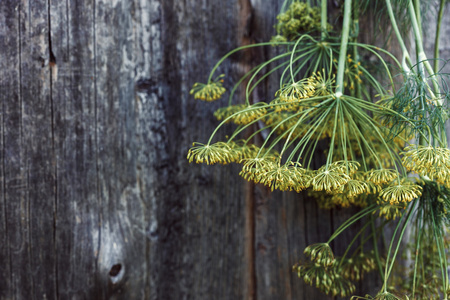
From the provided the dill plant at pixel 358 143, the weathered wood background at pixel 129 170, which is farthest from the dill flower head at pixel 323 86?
the weathered wood background at pixel 129 170

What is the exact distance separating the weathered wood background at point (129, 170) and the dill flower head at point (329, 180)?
0.53 m

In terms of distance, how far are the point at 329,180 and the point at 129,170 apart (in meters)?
0.64

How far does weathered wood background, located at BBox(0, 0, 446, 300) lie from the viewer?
1.14 metres

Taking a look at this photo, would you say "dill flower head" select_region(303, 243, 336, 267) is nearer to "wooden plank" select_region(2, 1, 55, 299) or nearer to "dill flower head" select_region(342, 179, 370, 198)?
"dill flower head" select_region(342, 179, 370, 198)

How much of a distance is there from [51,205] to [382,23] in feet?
3.91

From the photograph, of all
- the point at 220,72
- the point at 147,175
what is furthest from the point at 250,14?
the point at 147,175

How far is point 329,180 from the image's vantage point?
849 mm

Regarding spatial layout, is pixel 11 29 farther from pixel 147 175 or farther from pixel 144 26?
pixel 147 175

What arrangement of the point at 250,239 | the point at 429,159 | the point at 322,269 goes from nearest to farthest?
the point at 429,159 < the point at 322,269 < the point at 250,239

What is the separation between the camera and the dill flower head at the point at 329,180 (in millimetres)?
837

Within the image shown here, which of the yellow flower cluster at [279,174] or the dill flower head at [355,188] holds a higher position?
the yellow flower cluster at [279,174]

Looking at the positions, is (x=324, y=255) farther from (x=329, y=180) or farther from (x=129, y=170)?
(x=129, y=170)

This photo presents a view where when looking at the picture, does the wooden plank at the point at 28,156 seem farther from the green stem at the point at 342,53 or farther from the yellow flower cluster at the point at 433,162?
the yellow flower cluster at the point at 433,162

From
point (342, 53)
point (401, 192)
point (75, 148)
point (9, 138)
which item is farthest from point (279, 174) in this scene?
point (9, 138)
